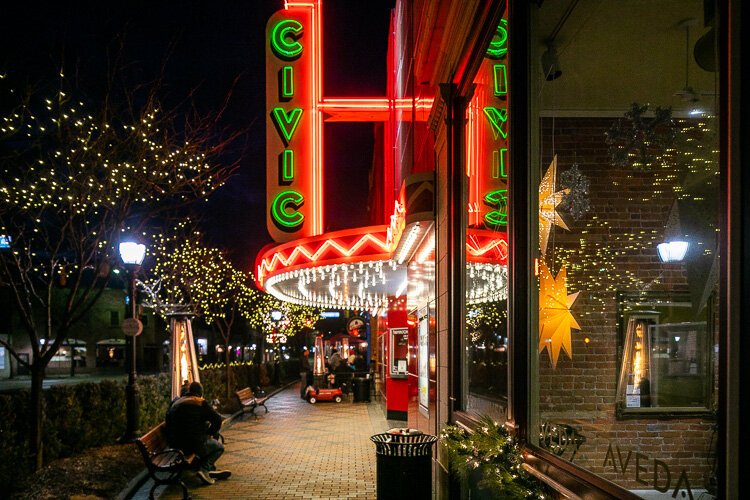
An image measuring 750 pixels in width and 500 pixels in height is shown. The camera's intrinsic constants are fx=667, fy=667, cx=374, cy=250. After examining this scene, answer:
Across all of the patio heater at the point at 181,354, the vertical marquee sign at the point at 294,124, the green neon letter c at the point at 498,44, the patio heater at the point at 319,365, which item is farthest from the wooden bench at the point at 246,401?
the green neon letter c at the point at 498,44

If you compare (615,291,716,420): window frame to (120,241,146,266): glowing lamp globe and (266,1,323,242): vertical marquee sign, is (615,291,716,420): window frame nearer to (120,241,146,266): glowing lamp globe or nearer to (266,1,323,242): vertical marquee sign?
(266,1,323,242): vertical marquee sign

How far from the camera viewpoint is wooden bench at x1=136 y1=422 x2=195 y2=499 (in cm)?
899

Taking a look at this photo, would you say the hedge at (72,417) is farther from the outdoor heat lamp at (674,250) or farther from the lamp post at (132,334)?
the outdoor heat lamp at (674,250)

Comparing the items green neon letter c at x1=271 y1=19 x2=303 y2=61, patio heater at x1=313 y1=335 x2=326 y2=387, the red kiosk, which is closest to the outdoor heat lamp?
the red kiosk

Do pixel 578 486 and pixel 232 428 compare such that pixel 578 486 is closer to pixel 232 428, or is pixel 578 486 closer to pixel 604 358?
pixel 604 358

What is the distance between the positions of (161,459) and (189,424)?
0.66 m

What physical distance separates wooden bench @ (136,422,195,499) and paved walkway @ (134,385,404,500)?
1.52 ft

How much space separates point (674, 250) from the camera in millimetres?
3930

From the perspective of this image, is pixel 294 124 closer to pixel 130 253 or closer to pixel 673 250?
pixel 130 253

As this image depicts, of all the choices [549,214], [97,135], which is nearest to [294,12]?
[97,135]

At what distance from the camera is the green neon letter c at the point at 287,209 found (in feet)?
50.0

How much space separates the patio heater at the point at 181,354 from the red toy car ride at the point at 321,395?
10752 mm

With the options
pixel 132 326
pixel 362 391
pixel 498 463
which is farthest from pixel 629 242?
pixel 362 391

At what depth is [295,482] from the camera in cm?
1058
